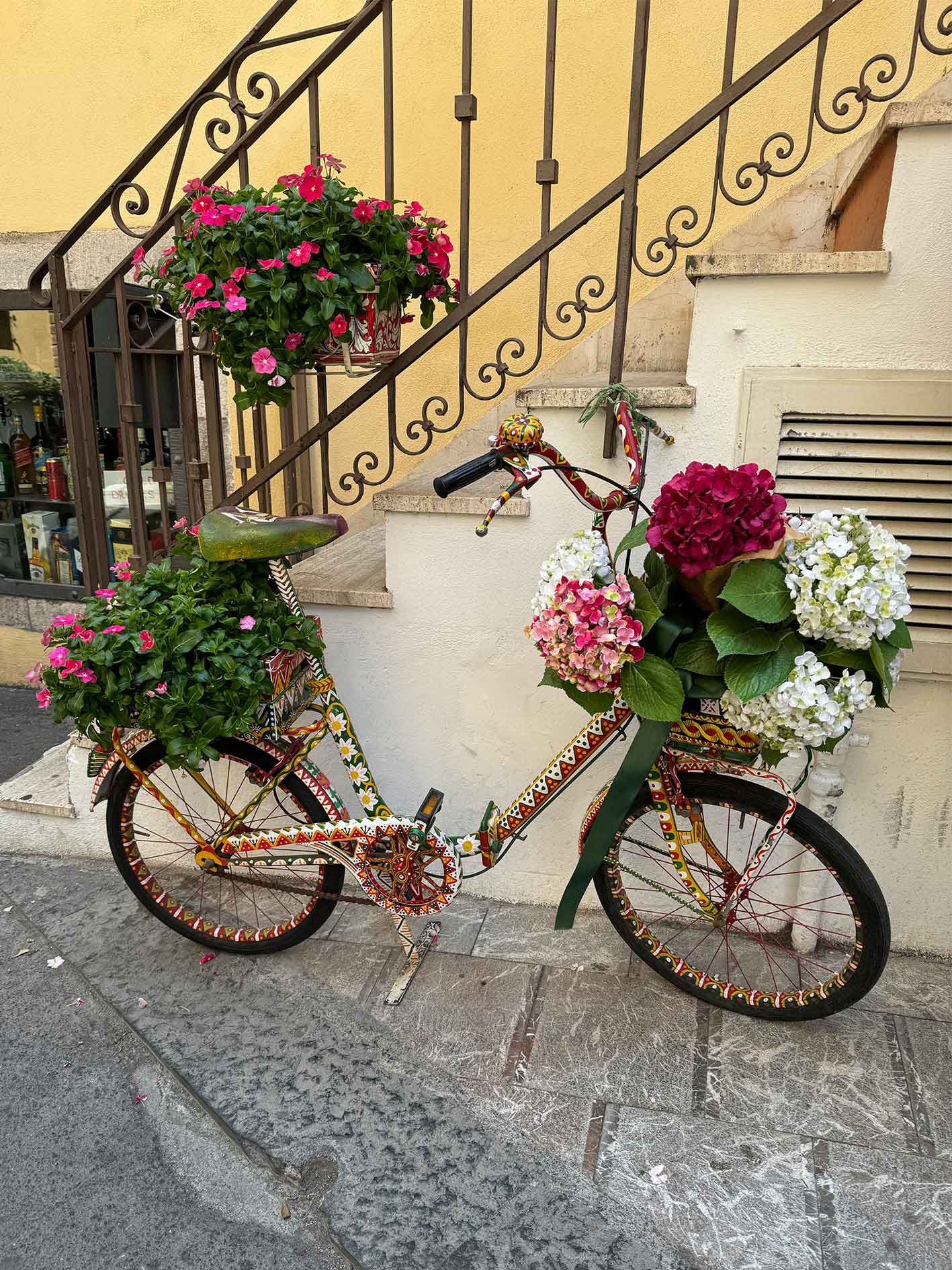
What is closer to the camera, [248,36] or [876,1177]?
[876,1177]

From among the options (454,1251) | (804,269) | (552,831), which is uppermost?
(804,269)

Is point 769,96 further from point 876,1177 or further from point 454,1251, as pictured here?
point 454,1251

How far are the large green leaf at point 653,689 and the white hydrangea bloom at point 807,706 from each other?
143 millimetres

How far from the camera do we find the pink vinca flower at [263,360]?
2.38 metres

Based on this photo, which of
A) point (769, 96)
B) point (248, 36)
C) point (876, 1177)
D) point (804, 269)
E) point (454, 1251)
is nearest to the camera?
point (454, 1251)

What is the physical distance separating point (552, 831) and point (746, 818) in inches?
24.2

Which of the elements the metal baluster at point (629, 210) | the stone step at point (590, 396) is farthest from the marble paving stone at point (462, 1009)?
the stone step at point (590, 396)

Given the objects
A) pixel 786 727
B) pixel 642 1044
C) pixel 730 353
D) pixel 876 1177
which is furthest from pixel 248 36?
pixel 876 1177

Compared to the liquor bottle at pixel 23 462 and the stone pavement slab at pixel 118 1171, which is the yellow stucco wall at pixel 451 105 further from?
the stone pavement slab at pixel 118 1171

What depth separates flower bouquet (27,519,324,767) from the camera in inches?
94.1

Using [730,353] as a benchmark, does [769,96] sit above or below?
above

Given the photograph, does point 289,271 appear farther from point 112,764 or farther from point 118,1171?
point 118,1171

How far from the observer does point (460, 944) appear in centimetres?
291

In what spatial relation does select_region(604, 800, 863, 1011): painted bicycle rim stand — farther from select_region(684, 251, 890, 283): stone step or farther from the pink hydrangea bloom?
select_region(684, 251, 890, 283): stone step
